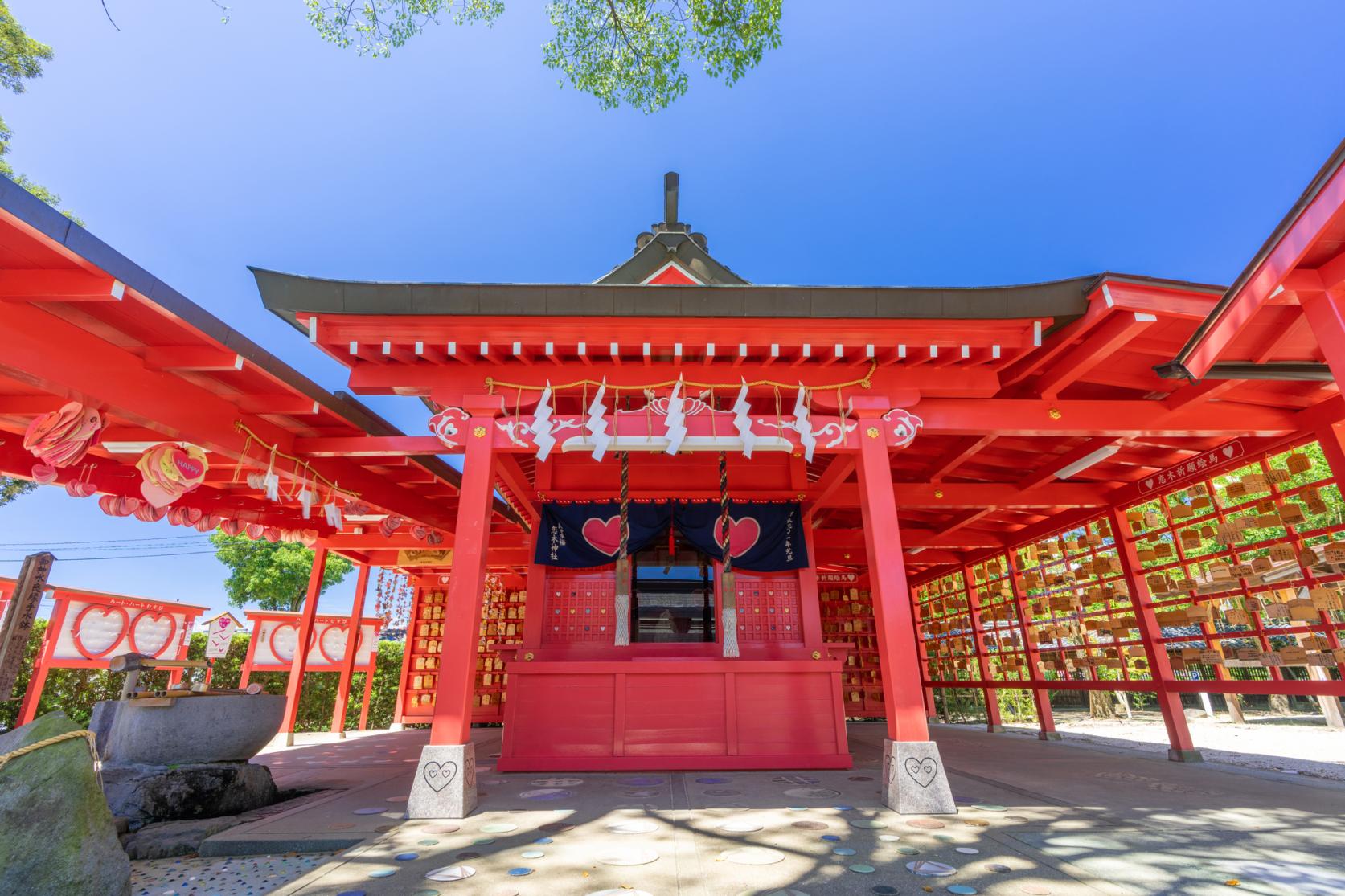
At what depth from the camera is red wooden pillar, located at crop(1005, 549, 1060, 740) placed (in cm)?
970

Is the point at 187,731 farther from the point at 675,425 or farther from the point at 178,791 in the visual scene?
the point at 675,425

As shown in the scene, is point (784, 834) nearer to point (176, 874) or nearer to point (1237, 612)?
point (176, 874)

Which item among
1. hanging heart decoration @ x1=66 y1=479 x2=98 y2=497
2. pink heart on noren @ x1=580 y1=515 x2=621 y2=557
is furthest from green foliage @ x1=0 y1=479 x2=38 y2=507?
pink heart on noren @ x1=580 y1=515 x2=621 y2=557

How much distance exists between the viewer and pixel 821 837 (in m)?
3.75

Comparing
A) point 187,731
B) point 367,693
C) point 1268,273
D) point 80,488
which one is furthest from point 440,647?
point 1268,273

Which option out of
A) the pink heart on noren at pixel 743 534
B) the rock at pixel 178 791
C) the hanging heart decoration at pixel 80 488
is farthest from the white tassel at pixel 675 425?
the hanging heart decoration at pixel 80 488

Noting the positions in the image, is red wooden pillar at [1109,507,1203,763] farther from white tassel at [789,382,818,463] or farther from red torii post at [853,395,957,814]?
white tassel at [789,382,818,463]

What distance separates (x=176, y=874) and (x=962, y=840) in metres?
4.73

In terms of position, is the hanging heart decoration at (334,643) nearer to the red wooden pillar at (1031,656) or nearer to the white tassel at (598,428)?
the white tassel at (598,428)

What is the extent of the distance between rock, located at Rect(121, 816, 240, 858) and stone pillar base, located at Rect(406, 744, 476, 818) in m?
1.30

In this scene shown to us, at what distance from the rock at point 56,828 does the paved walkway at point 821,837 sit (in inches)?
33.5

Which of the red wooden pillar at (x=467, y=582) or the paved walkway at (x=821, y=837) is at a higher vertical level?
the red wooden pillar at (x=467, y=582)

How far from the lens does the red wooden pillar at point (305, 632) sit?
1062 centimetres

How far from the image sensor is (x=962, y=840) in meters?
3.62
